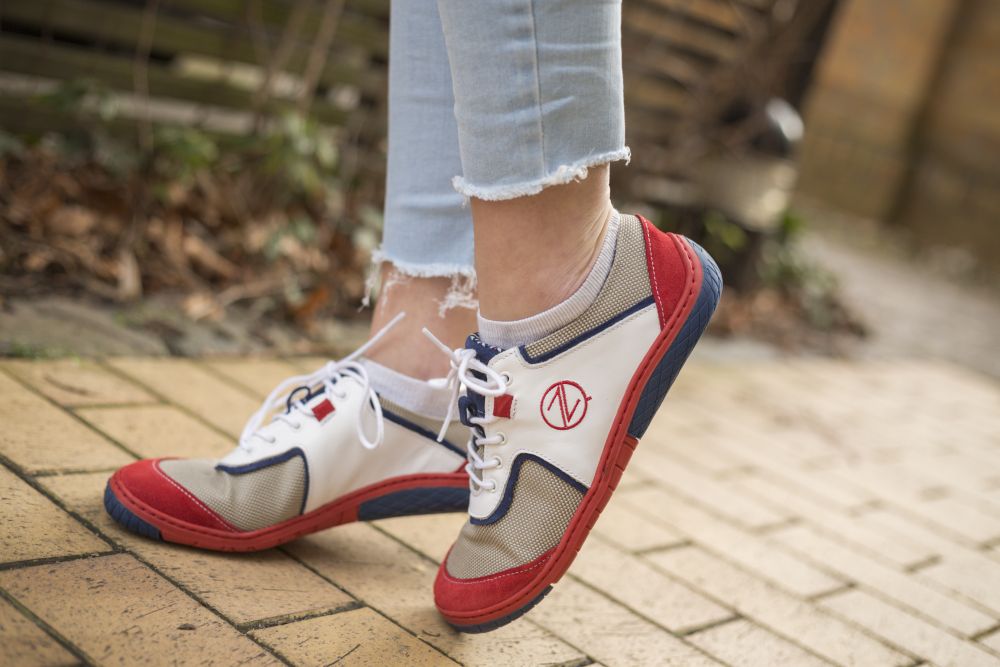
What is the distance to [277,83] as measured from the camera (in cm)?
287

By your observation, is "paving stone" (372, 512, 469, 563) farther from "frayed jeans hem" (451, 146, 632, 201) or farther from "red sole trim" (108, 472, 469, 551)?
"frayed jeans hem" (451, 146, 632, 201)

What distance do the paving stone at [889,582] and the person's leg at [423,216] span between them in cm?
82

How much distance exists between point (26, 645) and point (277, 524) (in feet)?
1.13

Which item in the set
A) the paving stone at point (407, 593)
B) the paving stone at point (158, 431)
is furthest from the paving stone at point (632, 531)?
the paving stone at point (158, 431)

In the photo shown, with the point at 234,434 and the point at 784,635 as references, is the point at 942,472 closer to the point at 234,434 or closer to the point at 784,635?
the point at 784,635

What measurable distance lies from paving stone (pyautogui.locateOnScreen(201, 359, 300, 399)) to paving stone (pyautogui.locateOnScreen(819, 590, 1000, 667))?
1.01m

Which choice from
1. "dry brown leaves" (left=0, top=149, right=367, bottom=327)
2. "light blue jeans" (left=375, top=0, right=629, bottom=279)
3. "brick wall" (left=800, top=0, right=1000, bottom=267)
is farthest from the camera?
"brick wall" (left=800, top=0, right=1000, bottom=267)

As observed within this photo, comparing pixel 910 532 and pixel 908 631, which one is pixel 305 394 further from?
pixel 910 532

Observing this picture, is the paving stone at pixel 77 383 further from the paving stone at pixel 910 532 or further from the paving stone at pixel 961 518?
the paving stone at pixel 961 518

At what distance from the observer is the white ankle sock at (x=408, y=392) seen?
1193mm

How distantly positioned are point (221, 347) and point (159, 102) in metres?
1.00

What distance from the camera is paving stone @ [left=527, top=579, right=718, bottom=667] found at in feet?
3.76

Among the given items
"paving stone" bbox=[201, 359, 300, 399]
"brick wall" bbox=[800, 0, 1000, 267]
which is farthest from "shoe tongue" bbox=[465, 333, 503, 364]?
"brick wall" bbox=[800, 0, 1000, 267]

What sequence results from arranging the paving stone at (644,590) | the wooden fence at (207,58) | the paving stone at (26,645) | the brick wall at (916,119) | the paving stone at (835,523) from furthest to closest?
the brick wall at (916,119) → the wooden fence at (207,58) → the paving stone at (835,523) → the paving stone at (644,590) → the paving stone at (26,645)
